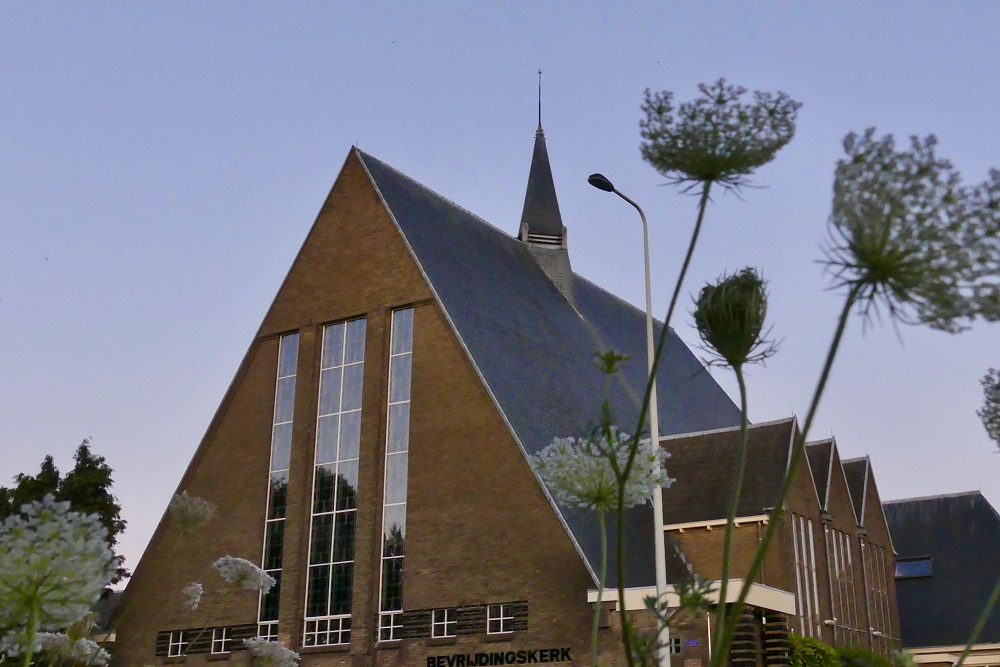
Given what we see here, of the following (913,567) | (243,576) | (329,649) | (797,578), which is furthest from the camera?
(913,567)

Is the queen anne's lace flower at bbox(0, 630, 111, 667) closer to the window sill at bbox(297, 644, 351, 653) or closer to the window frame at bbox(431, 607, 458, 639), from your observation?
the window frame at bbox(431, 607, 458, 639)

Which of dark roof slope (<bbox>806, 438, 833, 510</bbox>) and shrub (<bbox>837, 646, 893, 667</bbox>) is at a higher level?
dark roof slope (<bbox>806, 438, 833, 510</bbox>)

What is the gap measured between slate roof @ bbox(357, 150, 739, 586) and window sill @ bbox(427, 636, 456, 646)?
10.6ft

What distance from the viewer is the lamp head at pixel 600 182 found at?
66.4 ft

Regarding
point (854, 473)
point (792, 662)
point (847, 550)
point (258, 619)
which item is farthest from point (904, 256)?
point (854, 473)

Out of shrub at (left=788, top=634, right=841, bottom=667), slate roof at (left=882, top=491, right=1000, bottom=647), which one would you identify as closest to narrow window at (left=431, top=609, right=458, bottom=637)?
shrub at (left=788, top=634, right=841, bottom=667)

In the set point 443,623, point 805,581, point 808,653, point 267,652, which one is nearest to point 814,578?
point 805,581

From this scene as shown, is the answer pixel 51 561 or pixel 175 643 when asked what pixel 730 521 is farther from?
pixel 175 643

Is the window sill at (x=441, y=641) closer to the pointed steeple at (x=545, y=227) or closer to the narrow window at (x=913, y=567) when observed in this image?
the pointed steeple at (x=545, y=227)

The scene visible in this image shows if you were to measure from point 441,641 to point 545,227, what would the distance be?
48.0 feet

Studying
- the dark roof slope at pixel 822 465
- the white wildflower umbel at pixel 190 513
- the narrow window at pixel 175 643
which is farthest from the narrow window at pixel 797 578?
the white wildflower umbel at pixel 190 513

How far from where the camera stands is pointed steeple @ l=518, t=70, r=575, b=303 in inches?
1272

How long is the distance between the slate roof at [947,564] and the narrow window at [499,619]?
45.9 ft

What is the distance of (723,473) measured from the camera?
2380 centimetres
